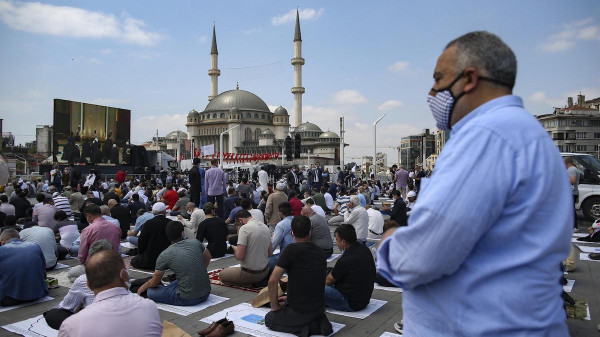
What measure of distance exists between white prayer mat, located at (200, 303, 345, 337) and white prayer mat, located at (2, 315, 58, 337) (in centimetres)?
162

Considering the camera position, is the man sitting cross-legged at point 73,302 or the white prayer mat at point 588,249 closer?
the man sitting cross-legged at point 73,302

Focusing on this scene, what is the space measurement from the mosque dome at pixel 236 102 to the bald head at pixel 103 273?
98.0 meters

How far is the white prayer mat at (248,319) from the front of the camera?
4723mm

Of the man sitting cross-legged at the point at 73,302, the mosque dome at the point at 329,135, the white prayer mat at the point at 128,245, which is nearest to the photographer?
the man sitting cross-legged at the point at 73,302

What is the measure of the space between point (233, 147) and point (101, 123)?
5548 cm

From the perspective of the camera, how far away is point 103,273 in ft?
8.41

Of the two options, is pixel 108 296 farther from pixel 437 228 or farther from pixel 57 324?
pixel 57 324

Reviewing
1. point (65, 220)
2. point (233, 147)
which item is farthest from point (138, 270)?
point (233, 147)

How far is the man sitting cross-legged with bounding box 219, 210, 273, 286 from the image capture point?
249 inches

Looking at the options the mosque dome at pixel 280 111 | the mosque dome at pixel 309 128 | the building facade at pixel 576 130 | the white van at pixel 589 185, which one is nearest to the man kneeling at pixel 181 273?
the white van at pixel 589 185

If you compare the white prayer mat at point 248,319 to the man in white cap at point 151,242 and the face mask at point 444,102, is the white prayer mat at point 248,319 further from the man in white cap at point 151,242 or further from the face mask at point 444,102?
the face mask at point 444,102

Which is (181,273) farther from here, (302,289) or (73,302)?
(302,289)

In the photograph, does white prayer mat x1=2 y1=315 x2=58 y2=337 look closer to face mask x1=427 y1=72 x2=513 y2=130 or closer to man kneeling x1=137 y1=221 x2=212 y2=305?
man kneeling x1=137 y1=221 x2=212 y2=305

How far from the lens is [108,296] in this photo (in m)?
2.54
